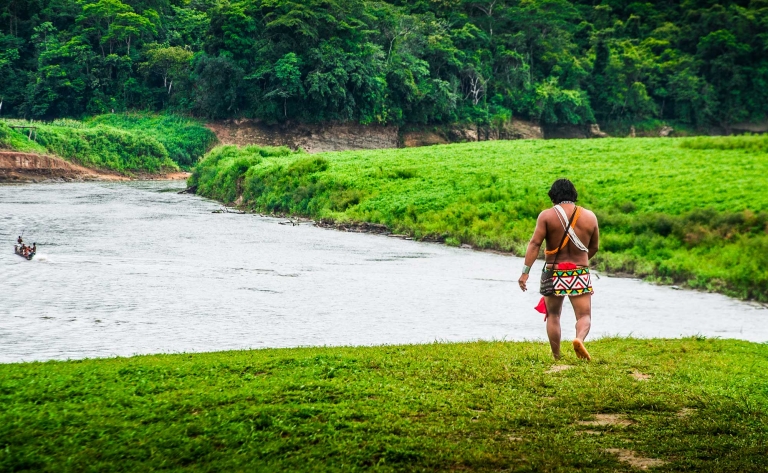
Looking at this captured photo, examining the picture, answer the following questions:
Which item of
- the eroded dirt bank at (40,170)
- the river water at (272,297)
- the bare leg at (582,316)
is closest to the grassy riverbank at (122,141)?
the eroded dirt bank at (40,170)

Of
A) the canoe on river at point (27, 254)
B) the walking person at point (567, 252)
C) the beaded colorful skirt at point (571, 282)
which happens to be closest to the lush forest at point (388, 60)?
the canoe on river at point (27, 254)

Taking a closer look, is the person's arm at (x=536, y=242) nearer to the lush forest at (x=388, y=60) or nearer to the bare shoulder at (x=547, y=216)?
the bare shoulder at (x=547, y=216)

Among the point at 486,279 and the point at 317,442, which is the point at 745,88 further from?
the point at 317,442

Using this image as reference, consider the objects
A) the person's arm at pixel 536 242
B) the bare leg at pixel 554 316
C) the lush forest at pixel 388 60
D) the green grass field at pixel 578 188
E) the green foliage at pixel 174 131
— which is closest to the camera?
the person's arm at pixel 536 242

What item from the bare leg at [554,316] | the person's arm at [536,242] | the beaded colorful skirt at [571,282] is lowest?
the bare leg at [554,316]

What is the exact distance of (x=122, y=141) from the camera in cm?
7256

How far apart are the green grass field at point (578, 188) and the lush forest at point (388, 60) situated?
26904 millimetres

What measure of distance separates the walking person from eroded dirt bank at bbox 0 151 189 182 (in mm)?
59757

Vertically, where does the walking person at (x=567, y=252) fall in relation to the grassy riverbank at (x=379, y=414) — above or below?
above

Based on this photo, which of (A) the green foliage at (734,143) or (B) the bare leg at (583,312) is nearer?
(B) the bare leg at (583,312)

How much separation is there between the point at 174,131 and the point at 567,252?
260 ft

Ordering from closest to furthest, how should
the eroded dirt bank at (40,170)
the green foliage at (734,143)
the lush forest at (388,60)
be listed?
1. the green foliage at (734,143)
2. the eroded dirt bank at (40,170)
3. the lush forest at (388,60)

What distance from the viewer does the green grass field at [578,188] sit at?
24.4 meters

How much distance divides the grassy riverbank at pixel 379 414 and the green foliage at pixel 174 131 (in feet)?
242
